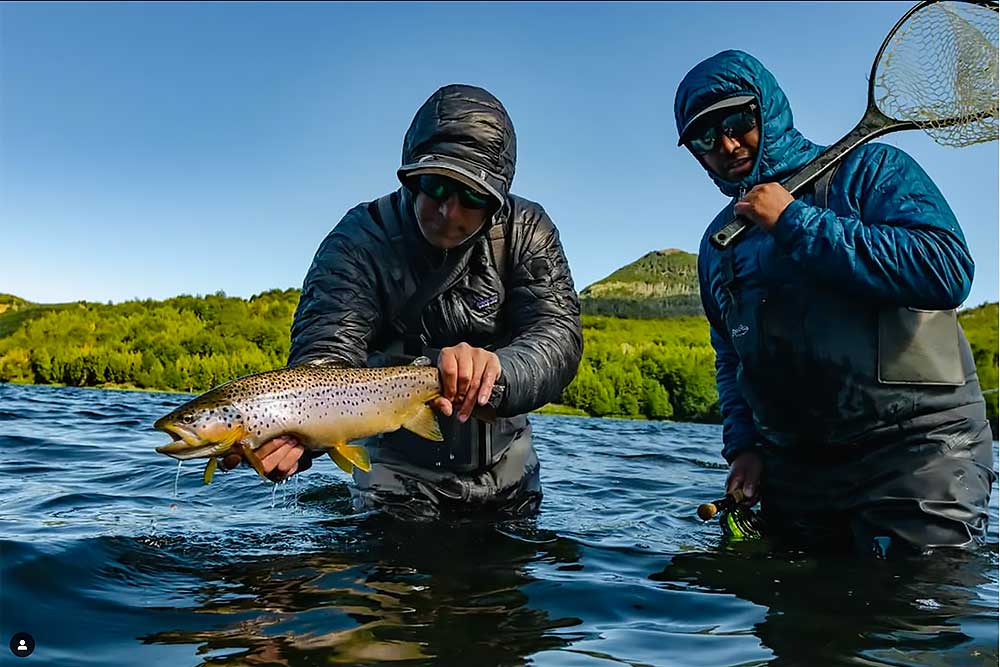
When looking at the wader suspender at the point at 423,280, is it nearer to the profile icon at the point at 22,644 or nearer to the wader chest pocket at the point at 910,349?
the wader chest pocket at the point at 910,349

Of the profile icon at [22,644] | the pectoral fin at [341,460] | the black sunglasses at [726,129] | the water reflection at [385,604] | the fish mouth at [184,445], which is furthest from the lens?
the black sunglasses at [726,129]

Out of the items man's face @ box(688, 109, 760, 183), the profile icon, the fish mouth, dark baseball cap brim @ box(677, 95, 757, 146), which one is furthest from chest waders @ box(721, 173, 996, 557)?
the profile icon

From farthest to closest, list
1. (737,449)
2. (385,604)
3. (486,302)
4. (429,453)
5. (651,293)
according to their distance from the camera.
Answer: (651,293) < (737,449) < (429,453) < (486,302) < (385,604)

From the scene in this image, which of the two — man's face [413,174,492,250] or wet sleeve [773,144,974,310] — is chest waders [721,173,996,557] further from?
man's face [413,174,492,250]

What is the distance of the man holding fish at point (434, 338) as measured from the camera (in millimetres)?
3969

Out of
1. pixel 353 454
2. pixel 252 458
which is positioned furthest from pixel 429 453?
pixel 252 458

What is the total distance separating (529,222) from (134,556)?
2552 millimetres

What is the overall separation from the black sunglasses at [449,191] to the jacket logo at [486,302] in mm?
609

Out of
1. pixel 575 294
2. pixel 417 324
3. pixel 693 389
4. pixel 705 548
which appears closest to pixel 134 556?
pixel 417 324

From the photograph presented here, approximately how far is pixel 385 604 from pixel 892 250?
2598 millimetres

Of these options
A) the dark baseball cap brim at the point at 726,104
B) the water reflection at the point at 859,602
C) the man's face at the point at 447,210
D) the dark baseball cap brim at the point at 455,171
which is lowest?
the water reflection at the point at 859,602

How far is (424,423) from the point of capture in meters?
4.18

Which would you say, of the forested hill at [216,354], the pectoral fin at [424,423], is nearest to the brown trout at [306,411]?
the pectoral fin at [424,423]

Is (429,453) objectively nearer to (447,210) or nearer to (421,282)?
(421,282)
